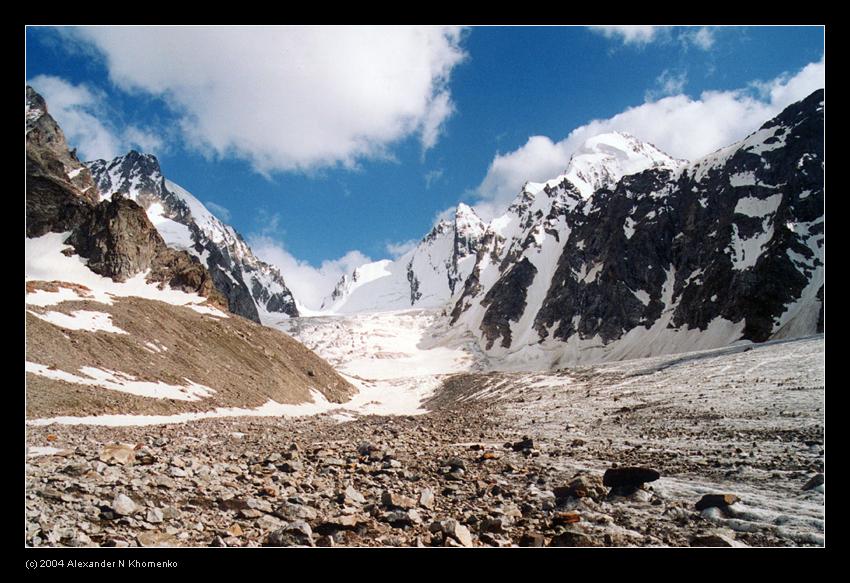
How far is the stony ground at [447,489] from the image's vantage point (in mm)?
8367

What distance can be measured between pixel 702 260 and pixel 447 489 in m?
159

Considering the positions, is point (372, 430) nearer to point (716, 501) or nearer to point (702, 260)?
point (716, 501)

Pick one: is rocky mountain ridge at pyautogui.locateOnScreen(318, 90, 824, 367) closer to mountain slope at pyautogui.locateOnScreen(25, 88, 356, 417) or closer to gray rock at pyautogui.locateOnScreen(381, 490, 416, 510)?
mountain slope at pyautogui.locateOnScreen(25, 88, 356, 417)

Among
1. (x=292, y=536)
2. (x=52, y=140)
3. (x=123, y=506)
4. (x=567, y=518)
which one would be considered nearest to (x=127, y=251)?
(x=52, y=140)

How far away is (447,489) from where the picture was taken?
11867 mm

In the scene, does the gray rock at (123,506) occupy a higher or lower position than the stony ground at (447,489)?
higher

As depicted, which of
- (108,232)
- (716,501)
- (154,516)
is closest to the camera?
(154,516)

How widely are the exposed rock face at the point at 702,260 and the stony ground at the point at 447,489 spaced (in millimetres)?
109595

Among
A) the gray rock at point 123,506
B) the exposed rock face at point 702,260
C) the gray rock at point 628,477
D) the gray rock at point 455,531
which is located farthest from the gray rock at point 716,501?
the exposed rock face at point 702,260

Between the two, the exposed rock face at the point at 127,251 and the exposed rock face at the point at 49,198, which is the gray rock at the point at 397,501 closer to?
the exposed rock face at the point at 127,251

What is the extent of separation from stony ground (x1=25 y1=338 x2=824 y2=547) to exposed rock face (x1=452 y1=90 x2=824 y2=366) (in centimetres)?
10960
